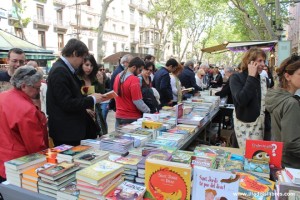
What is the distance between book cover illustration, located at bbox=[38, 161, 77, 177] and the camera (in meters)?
1.46

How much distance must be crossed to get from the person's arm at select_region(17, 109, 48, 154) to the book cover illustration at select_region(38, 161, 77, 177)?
0.38 metres

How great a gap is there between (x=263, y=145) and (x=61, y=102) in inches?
63.4

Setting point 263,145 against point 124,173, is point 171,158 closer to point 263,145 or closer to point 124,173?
point 124,173

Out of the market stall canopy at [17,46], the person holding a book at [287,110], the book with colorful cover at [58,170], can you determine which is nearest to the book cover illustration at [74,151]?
the book with colorful cover at [58,170]

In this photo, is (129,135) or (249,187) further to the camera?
(129,135)

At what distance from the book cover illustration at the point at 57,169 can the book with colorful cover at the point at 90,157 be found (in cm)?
6

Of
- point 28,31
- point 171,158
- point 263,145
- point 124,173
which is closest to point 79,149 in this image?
point 124,173

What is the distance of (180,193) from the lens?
1283 millimetres

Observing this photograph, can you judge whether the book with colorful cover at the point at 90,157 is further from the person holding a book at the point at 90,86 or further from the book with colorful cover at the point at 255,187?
the book with colorful cover at the point at 255,187

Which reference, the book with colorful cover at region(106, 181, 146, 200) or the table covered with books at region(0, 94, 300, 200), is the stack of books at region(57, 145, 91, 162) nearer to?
the table covered with books at region(0, 94, 300, 200)

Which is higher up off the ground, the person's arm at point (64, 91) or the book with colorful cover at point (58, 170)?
the person's arm at point (64, 91)

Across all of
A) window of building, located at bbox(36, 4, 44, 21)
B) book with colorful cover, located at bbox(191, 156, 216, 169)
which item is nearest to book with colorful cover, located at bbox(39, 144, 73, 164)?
book with colorful cover, located at bbox(191, 156, 216, 169)

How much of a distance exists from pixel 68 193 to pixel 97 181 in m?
0.24

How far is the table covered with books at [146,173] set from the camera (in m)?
1.25
